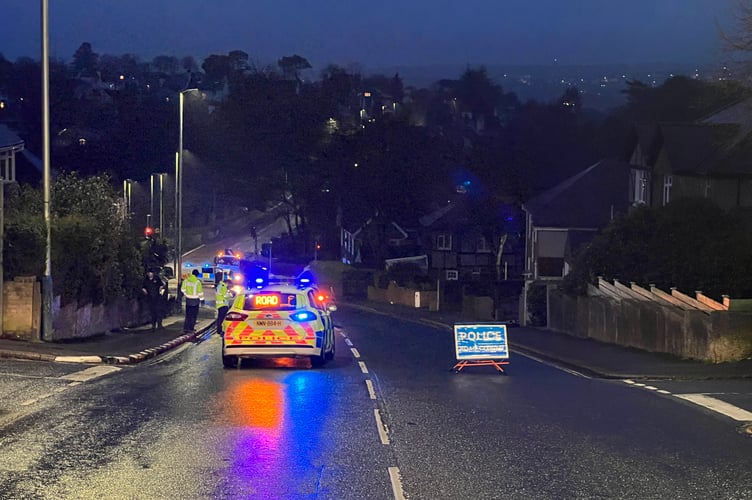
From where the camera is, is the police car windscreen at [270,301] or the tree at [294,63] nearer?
the police car windscreen at [270,301]

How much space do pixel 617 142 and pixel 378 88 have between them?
202 ft

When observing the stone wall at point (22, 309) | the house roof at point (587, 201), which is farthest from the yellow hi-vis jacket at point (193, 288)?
the house roof at point (587, 201)

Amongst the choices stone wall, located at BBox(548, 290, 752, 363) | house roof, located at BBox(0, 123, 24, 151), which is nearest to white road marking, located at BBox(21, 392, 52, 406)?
stone wall, located at BBox(548, 290, 752, 363)

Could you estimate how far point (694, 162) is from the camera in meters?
39.9

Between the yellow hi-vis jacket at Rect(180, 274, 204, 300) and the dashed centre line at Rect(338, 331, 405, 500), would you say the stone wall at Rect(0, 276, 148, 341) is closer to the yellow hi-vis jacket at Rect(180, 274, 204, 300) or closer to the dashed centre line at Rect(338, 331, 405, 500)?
the yellow hi-vis jacket at Rect(180, 274, 204, 300)

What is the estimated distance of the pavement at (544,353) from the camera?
64.5ft

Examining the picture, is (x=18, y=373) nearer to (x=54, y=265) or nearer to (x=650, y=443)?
(x=54, y=265)

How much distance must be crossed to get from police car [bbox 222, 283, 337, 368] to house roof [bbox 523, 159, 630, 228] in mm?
38964

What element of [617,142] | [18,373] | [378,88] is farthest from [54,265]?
[378,88]

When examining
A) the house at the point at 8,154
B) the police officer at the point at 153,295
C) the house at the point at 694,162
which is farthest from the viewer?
the house at the point at 8,154

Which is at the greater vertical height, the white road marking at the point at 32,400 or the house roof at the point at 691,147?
the house roof at the point at 691,147

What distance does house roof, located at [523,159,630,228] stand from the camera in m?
57.9

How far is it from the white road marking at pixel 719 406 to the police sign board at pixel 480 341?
4.41 meters

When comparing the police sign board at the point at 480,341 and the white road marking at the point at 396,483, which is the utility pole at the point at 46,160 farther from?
the white road marking at the point at 396,483
